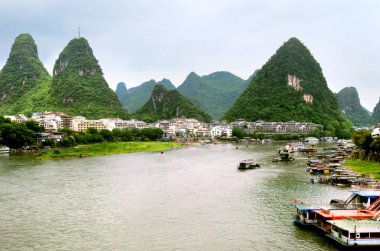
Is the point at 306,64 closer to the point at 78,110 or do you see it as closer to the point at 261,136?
the point at 261,136

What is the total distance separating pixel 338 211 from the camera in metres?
21.2

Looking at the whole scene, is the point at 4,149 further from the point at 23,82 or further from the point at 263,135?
the point at 23,82

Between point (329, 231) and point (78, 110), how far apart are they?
123 m

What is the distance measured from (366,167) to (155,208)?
86.8ft

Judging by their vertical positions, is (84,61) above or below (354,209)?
above

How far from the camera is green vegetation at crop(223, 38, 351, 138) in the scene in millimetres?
142500

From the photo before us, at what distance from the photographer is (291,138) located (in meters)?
118

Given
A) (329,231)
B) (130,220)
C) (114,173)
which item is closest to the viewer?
(329,231)

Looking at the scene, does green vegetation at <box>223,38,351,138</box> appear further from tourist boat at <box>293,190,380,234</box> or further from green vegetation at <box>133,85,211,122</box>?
tourist boat at <box>293,190,380,234</box>

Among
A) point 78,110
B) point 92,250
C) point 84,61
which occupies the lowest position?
point 92,250

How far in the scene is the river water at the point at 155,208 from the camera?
64.5 feet

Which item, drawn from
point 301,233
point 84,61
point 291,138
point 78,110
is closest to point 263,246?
point 301,233

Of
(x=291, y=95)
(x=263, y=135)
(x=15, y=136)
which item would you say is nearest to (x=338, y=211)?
(x=15, y=136)

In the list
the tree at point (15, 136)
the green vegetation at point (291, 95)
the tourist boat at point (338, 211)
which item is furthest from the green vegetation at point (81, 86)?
the tourist boat at point (338, 211)
